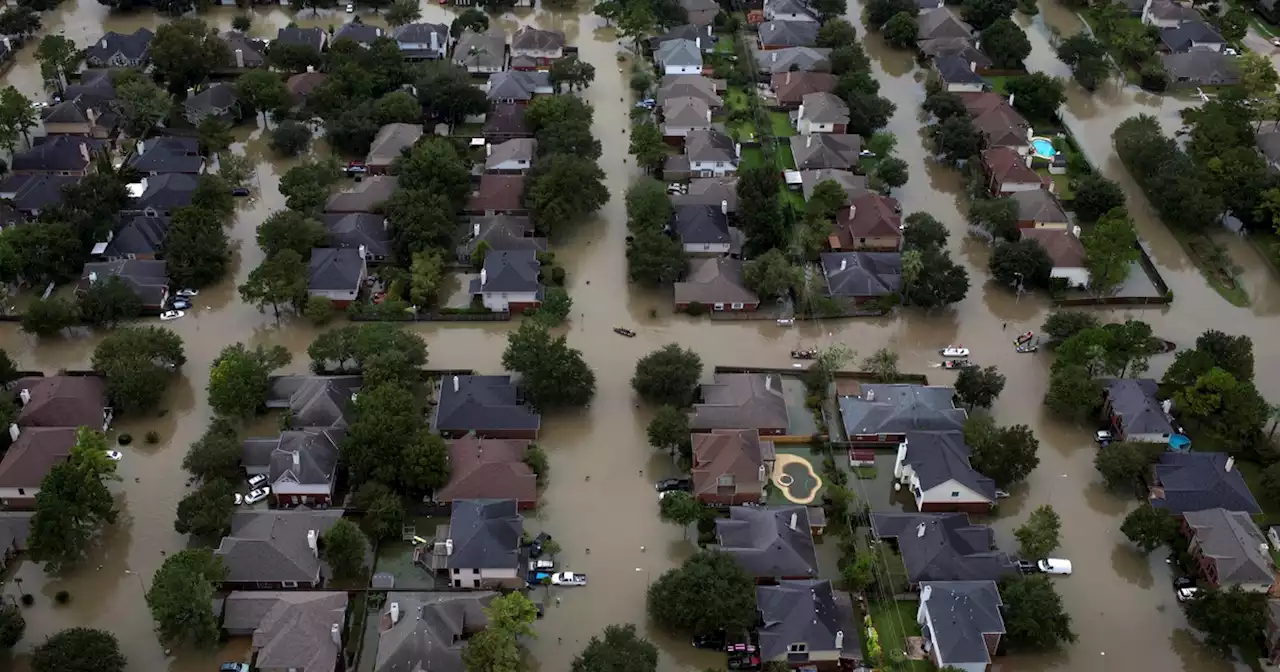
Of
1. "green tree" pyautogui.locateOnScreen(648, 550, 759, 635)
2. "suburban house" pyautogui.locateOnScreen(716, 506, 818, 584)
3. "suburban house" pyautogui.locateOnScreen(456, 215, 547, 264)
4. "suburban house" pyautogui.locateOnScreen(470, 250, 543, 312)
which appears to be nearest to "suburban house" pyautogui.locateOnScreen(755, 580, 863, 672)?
"green tree" pyautogui.locateOnScreen(648, 550, 759, 635)

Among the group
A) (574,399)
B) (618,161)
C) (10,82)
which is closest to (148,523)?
(574,399)

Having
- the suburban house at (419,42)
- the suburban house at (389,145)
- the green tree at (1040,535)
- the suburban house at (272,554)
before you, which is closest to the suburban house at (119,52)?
the suburban house at (419,42)

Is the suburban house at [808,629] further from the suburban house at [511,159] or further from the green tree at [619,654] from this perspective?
the suburban house at [511,159]

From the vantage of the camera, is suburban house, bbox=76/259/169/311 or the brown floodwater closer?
the brown floodwater

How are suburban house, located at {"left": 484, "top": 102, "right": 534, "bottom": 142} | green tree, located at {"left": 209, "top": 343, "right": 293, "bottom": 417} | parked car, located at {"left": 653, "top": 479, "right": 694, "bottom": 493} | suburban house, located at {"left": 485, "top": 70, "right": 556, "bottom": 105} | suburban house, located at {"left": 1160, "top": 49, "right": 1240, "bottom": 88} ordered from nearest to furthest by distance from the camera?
parked car, located at {"left": 653, "top": 479, "right": 694, "bottom": 493}
green tree, located at {"left": 209, "top": 343, "right": 293, "bottom": 417}
suburban house, located at {"left": 484, "top": 102, "right": 534, "bottom": 142}
suburban house, located at {"left": 485, "top": 70, "right": 556, "bottom": 105}
suburban house, located at {"left": 1160, "top": 49, "right": 1240, "bottom": 88}

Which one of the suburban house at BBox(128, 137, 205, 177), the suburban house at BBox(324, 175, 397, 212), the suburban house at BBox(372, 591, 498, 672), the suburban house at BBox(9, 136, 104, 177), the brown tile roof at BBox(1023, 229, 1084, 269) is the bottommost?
the brown tile roof at BBox(1023, 229, 1084, 269)

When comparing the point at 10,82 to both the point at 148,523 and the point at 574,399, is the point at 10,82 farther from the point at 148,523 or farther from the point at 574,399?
the point at 574,399

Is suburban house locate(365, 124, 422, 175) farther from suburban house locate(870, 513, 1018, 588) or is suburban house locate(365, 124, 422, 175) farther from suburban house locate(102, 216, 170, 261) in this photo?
suburban house locate(870, 513, 1018, 588)
